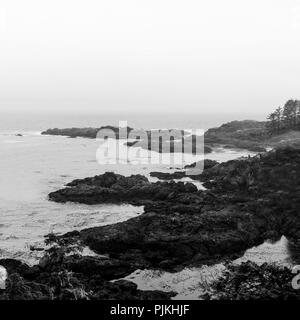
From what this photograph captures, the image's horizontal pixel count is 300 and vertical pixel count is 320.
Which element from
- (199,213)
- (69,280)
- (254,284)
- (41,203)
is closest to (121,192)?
(41,203)

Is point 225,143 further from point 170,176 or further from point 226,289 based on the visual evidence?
point 226,289

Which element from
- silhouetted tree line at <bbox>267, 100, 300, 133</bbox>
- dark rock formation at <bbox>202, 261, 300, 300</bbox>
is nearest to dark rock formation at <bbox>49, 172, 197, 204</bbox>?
dark rock formation at <bbox>202, 261, 300, 300</bbox>

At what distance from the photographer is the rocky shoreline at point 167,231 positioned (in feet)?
90.0

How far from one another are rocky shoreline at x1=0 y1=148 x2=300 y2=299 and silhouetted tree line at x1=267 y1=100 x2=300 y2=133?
69664 mm

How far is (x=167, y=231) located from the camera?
38156mm

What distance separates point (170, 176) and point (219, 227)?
29.7 meters

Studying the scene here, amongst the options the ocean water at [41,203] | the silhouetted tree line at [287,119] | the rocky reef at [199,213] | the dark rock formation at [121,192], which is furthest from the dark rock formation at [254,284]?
the silhouetted tree line at [287,119]

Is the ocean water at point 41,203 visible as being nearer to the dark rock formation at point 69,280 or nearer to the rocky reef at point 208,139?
the dark rock formation at point 69,280

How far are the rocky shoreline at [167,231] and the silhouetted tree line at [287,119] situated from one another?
69664mm

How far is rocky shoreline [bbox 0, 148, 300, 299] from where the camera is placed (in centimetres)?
2744

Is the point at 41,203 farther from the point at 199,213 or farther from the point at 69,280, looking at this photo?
the point at 69,280

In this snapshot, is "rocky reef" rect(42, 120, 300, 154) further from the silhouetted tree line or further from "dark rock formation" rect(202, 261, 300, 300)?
"dark rock formation" rect(202, 261, 300, 300)

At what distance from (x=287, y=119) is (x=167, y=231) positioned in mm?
100827

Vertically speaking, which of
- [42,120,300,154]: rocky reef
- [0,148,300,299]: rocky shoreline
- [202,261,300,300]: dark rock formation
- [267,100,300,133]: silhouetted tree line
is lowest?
[202,261,300,300]: dark rock formation
